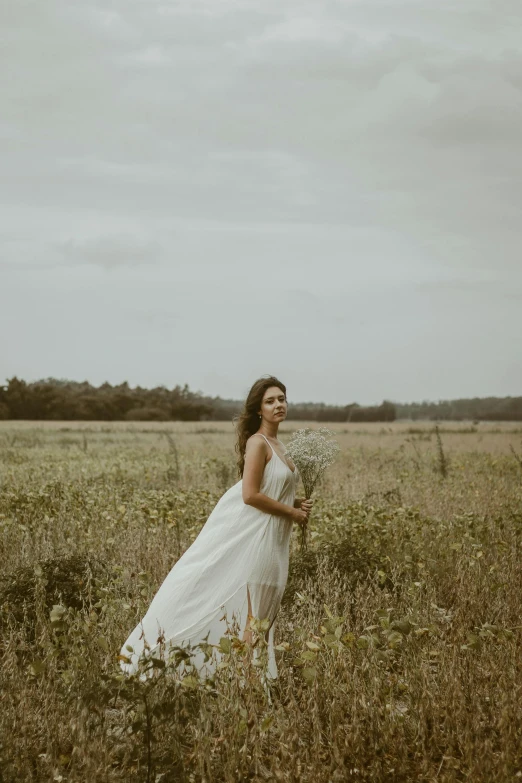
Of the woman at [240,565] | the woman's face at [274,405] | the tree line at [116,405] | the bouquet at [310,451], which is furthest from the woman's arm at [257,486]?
the tree line at [116,405]

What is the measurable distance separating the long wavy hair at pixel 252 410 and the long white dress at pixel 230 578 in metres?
0.30

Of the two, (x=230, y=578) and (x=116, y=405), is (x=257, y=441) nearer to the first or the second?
(x=230, y=578)

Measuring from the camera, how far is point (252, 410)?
15.5ft

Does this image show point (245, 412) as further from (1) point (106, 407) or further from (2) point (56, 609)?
(1) point (106, 407)

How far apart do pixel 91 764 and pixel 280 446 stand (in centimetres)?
223

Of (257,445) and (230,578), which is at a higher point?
(257,445)

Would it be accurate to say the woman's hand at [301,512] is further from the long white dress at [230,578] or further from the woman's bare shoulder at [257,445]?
the woman's bare shoulder at [257,445]

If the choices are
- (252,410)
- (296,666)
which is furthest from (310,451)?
(296,666)

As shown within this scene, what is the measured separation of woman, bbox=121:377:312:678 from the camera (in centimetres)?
438

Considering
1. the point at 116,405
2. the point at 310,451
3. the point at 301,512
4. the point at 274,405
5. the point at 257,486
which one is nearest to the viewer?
the point at 257,486

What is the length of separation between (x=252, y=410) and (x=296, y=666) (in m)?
1.65

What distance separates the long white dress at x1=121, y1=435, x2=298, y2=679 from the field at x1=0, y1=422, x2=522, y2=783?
285 millimetres

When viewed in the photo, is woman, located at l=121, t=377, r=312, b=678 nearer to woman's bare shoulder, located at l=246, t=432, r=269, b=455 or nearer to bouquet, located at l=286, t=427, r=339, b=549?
woman's bare shoulder, located at l=246, t=432, r=269, b=455

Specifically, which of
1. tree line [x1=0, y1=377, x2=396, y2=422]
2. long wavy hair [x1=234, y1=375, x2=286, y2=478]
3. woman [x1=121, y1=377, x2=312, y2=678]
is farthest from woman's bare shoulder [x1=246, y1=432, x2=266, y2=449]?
tree line [x1=0, y1=377, x2=396, y2=422]
